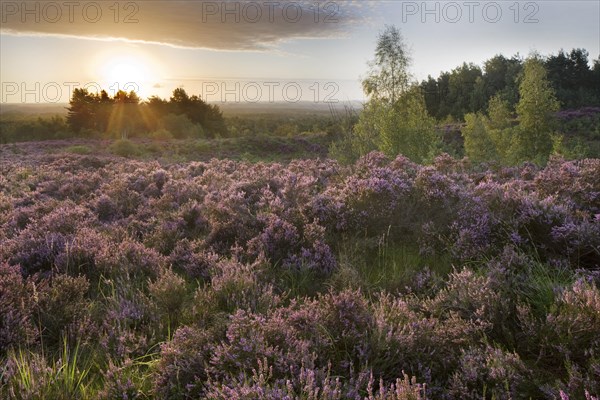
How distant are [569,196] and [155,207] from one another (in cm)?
682

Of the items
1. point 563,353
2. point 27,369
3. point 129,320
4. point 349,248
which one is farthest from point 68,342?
point 563,353

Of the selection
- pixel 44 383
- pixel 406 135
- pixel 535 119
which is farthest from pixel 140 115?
pixel 44 383

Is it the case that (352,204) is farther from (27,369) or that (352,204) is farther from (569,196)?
(27,369)

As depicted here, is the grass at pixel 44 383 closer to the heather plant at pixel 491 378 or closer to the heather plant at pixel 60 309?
the heather plant at pixel 60 309

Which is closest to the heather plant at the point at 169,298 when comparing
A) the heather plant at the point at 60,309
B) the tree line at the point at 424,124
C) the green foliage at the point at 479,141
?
the heather plant at the point at 60,309

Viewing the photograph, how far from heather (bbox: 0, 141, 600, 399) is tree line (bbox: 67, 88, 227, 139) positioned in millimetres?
46484

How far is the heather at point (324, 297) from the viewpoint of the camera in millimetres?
2627

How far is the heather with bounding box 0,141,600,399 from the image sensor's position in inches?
103

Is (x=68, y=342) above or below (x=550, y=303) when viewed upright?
below

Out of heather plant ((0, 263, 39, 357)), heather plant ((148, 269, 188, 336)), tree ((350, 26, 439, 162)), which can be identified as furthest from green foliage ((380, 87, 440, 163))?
heather plant ((0, 263, 39, 357))

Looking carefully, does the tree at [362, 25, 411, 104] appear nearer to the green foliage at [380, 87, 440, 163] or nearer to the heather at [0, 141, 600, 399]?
the green foliage at [380, 87, 440, 163]

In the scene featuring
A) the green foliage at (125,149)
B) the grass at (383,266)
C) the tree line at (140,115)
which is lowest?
the grass at (383,266)

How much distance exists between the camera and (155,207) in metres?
8.34

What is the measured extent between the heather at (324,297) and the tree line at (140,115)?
4648cm
